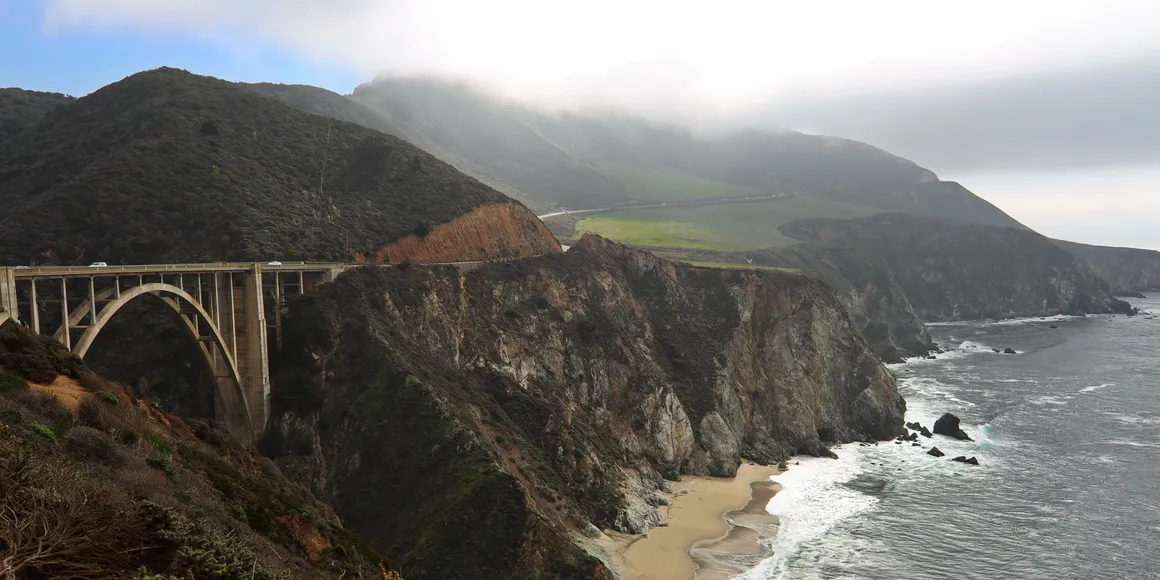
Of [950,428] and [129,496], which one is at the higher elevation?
[129,496]

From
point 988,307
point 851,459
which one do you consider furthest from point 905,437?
point 988,307

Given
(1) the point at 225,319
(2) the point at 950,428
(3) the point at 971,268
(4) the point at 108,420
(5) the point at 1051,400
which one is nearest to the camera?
(4) the point at 108,420

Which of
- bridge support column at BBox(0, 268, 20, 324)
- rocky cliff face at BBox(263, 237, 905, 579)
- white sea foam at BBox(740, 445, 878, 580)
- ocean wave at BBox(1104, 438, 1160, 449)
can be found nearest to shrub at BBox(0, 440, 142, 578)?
bridge support column at BBox(0, 268, 20, 324)

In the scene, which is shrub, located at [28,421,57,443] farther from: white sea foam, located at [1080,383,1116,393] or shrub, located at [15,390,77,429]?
white sea foam, located at [1080,383,1116,393]

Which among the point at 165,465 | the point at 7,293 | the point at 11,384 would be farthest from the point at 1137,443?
the point at 7,293

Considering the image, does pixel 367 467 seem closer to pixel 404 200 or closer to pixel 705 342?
pixel 404 200

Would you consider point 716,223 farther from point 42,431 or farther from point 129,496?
point 129,496
